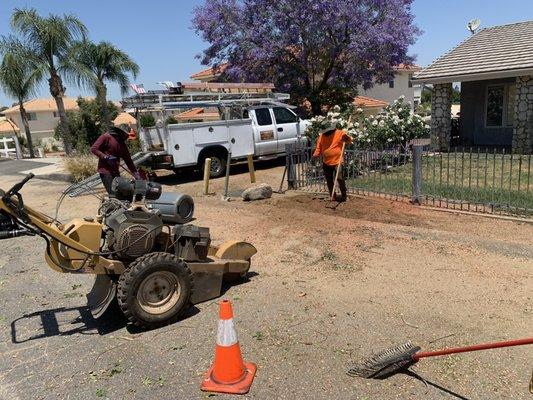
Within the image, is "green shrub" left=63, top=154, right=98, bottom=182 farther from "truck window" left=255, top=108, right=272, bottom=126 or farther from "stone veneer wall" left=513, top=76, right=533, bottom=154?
"stone veneer wall" left=513, top=76, right=533, bottom=154

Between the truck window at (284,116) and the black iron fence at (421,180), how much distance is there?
176 inches

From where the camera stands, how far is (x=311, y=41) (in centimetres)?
1911

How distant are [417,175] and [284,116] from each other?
23.8 feet

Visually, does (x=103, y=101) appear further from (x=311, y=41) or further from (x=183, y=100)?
(x=183, y=100)

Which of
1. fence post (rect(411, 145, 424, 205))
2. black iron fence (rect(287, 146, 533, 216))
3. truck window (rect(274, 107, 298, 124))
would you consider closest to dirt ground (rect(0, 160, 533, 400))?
black iron fence (rect(287, 146, 533, 216))

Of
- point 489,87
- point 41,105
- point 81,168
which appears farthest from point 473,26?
point 41,105

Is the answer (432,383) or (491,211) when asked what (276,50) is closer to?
(491,211)

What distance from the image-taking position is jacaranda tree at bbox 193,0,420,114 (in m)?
18.7

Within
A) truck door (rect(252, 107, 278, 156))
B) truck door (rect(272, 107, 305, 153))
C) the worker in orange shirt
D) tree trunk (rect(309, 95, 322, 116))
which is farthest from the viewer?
tree trunk (rect(309, 95, 322, 116))

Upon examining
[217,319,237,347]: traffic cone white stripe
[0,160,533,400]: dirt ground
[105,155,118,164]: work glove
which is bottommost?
[0,160,533,400]: dirt ground

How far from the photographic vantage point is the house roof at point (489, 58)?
1402 cm

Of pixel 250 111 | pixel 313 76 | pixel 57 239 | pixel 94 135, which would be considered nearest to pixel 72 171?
pixel 250 111

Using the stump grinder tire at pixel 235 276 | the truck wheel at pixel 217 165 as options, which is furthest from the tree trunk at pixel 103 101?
the stump grinder tire at pixel 235 276

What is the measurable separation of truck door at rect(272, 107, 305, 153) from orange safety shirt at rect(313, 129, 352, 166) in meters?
5.64
